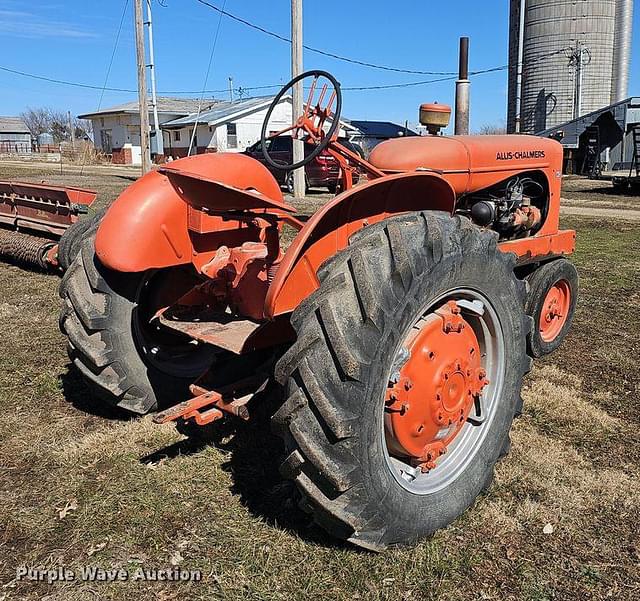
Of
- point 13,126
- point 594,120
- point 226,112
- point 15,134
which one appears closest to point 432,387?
point 594,120

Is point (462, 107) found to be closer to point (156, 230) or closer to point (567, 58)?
point (156, 230)

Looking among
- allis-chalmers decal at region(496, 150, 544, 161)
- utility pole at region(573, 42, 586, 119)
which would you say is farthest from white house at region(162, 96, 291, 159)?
allis-chalmers decal at region(496, 150, 544, 161)

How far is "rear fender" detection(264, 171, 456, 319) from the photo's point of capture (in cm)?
234

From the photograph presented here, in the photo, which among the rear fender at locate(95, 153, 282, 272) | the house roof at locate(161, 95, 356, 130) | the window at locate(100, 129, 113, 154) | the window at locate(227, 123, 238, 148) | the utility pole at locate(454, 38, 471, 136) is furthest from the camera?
the window at locate(100, 129, 113, 154)

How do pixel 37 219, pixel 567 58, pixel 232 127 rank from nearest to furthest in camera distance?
pixel 37 219 < pixel 567 58 < pixel 232 127

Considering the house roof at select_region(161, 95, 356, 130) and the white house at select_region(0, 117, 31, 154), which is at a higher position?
the white house at select_region(0, 117, 31, 154)

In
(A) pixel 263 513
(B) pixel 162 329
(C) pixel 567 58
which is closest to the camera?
(A) pixel 263 513

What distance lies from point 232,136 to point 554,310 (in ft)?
116

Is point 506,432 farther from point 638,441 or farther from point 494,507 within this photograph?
point 638,441

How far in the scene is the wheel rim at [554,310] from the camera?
15.9 ft

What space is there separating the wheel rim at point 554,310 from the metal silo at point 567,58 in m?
25.6

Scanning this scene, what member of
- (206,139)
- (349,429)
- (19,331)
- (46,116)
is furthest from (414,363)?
(46,116)

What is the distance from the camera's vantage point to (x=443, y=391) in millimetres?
2559

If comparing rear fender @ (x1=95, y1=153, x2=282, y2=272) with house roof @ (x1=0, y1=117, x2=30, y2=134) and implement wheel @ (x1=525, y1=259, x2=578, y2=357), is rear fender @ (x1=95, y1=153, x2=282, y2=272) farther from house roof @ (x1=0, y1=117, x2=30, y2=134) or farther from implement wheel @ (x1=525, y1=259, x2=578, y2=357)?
house roof @ (x1=0, y1=117, x2=30, y2=134)
